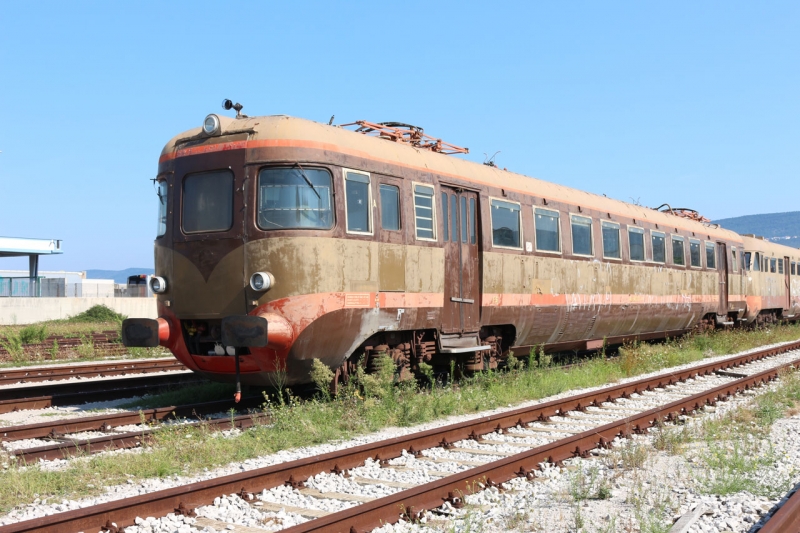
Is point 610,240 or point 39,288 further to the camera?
point 39,288

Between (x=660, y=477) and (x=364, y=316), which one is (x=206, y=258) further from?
(x=660, y=477)

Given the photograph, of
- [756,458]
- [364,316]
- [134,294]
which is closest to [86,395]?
[364,316]

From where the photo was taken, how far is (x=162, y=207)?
1114 centimetres

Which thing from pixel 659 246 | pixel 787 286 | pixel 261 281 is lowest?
pixel 261 281

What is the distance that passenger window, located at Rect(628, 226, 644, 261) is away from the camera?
1845 centimetres

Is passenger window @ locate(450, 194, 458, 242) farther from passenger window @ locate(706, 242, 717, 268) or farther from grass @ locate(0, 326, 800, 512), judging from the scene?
passenger window @ locate(706, 242, 717, 268)

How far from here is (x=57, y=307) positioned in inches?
1590

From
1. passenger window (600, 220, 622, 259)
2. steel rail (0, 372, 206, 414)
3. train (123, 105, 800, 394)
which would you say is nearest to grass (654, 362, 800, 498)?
train (123, 105, 800, 394)

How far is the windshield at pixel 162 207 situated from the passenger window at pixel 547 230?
6.72 m

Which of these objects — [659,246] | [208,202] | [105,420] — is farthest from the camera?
[659,246]

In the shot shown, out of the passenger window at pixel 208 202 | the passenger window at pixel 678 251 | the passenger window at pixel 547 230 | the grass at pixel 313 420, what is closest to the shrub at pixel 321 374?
the grass at pixel 313 420

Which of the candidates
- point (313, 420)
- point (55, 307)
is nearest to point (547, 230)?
point (313, 420)

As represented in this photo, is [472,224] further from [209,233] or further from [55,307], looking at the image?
[55,307]

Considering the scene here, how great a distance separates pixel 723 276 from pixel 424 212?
15.5 metres
